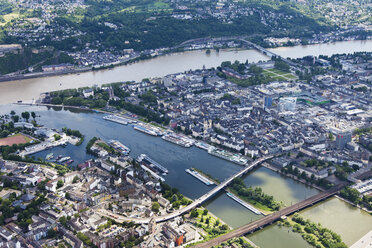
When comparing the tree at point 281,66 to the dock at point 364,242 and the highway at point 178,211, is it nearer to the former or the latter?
the highway at point 178,211

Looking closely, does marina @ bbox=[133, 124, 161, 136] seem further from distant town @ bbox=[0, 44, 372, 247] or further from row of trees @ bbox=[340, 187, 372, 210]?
row of trees @ bbox=[340, 187, 372, 210]

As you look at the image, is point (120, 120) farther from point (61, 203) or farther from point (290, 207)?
point (290, 207)

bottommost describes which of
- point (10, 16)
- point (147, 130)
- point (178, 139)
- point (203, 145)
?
point (203, 145)

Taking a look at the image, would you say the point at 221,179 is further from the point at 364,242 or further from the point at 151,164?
the point at 364,242

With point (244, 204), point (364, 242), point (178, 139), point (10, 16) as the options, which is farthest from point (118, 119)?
point (10, 16)

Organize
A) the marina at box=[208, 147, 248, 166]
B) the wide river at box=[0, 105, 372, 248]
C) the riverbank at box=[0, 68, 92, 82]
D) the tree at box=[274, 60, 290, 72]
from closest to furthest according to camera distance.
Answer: the wide river at box=[0, 105, 372, 248] → the marina at box=[208, 147, 248, 166] → the riverbank at box=[0, 68, 92, 82] → the tree at box=[274, 60, 290, 72]

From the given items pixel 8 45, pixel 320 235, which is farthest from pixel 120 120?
pixel 8 45

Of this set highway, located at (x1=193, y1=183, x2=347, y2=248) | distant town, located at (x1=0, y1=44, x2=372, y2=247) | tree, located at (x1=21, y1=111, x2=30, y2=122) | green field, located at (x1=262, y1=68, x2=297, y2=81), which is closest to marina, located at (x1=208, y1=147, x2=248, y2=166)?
distant town, located at (x1=0, y1=44, x2=372, y2=247)
